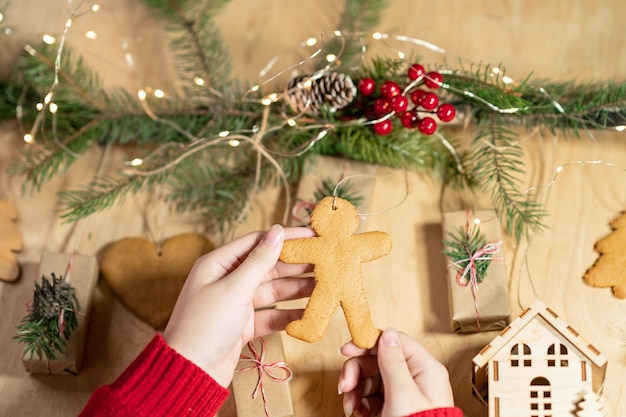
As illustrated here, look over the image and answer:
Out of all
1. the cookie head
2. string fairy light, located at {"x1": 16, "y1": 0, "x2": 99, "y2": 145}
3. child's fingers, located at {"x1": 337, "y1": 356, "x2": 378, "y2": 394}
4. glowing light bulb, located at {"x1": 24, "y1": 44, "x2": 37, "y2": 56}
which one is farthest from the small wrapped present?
glowing light bulb, located at {"x1": 24, "y1": 44, "x2": 37, "y2": 56}

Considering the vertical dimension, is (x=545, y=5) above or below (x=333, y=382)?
above

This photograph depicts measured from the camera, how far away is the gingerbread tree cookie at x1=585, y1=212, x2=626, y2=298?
1.19 meters

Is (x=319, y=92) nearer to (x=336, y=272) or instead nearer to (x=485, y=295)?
(x=336, y=272)

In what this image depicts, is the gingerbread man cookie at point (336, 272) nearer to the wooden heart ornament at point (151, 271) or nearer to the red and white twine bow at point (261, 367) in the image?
the red and white twine bow at point (261, 367)

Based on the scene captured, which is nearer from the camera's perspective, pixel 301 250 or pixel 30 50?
pixel 301 250

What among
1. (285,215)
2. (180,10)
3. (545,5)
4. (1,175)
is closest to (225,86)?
(180,10)

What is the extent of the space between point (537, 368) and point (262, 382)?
1.55 ft

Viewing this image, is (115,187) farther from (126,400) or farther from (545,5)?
(545,5)

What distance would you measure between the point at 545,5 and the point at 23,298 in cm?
134

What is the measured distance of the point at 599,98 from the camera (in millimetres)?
1196

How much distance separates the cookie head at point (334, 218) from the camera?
105 centimetres

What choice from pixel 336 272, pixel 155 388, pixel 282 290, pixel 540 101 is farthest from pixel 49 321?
pixel 540 101

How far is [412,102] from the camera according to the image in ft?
4.00

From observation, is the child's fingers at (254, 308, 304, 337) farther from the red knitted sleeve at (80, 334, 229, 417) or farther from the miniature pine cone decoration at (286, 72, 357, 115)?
the miniature pine cone decoration at (286, 72, 357, 115)
